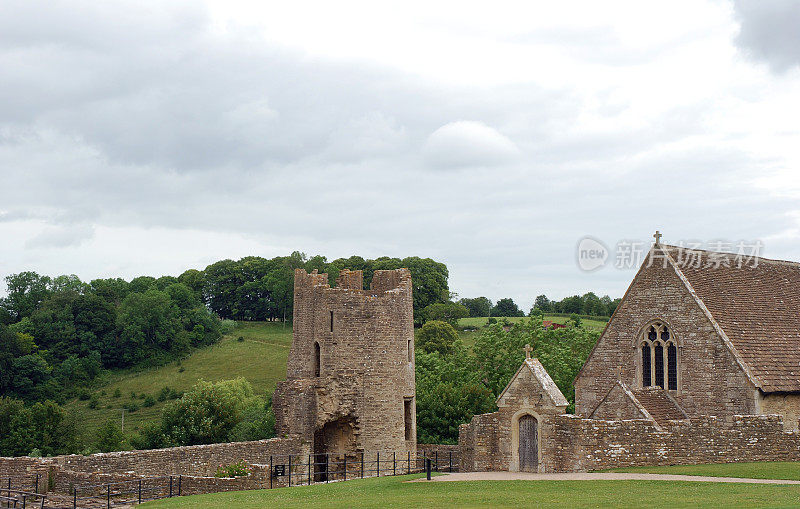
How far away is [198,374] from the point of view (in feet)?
279

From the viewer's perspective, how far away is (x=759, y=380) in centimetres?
2867

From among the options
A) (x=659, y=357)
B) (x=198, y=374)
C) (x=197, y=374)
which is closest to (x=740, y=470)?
(x=659, y=357)

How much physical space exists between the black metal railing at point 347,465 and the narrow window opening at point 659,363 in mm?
8806

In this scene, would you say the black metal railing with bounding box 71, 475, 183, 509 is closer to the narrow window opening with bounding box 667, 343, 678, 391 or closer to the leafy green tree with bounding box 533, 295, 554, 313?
the narrow window opening with bounding box 667, 343, 678, 391

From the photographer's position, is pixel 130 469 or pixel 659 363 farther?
pixel 659 363

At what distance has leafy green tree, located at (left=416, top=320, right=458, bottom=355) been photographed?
256 ft

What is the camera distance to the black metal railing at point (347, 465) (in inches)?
1302

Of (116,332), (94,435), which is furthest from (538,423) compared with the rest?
(116,332)

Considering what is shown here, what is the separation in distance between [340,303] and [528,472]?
11829mm

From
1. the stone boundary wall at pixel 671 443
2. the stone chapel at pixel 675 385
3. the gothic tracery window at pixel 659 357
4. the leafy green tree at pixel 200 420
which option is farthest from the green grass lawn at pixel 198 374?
the stone boundary wall at pixel 671 443

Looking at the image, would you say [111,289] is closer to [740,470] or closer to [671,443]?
[671,443]

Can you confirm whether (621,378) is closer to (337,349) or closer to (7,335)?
(337,349)

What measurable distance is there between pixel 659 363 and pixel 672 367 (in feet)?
2.04

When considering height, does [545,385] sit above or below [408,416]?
above
